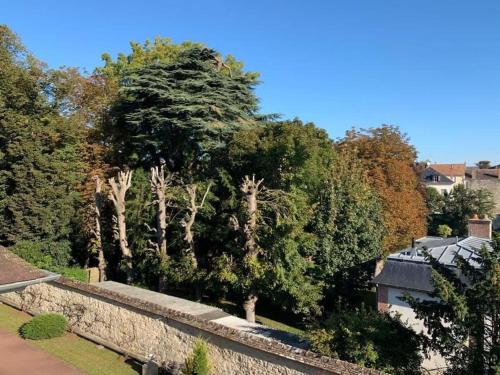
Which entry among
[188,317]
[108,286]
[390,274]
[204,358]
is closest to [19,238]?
[108,286]

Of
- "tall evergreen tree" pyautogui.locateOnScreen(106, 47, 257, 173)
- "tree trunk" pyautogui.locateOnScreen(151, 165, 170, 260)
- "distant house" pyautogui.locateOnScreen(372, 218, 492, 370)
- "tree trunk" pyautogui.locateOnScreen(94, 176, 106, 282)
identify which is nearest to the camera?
"distant house" pyautogui.locateOnScreen(372, 218, 492, 370)

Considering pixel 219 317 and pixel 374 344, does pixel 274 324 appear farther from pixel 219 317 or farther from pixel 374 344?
pixel 374 344

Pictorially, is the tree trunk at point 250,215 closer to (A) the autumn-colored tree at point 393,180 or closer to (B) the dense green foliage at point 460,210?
(A) the autumn-colored tree at point 393,180

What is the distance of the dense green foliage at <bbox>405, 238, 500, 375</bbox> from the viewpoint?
26.6 ft

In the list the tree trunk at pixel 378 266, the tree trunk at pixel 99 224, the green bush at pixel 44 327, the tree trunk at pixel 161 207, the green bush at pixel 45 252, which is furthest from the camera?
the tree trunk at pixel 99 224

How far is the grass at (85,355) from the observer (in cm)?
1259

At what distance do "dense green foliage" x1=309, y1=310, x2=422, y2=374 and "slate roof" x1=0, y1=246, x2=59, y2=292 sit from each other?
6488 mm

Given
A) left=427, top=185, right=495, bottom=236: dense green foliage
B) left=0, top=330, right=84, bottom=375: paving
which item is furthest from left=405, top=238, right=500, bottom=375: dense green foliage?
left=427, top=185, right=495, bottom=236: dense green foliage

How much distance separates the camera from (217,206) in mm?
21172

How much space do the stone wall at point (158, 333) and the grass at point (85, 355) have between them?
0.30 m

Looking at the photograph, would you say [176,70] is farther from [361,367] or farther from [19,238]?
[361,367]

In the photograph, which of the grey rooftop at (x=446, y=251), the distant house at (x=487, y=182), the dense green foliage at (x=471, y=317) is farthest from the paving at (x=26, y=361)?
the distant house at (x=487, y=182)

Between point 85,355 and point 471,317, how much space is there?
11.1 meters

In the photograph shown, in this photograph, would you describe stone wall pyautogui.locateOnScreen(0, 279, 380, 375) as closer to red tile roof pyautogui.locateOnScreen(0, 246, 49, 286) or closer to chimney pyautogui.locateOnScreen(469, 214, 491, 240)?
red tile roof pyautogui.locateOnScreen(0, 246, 49, 286)
